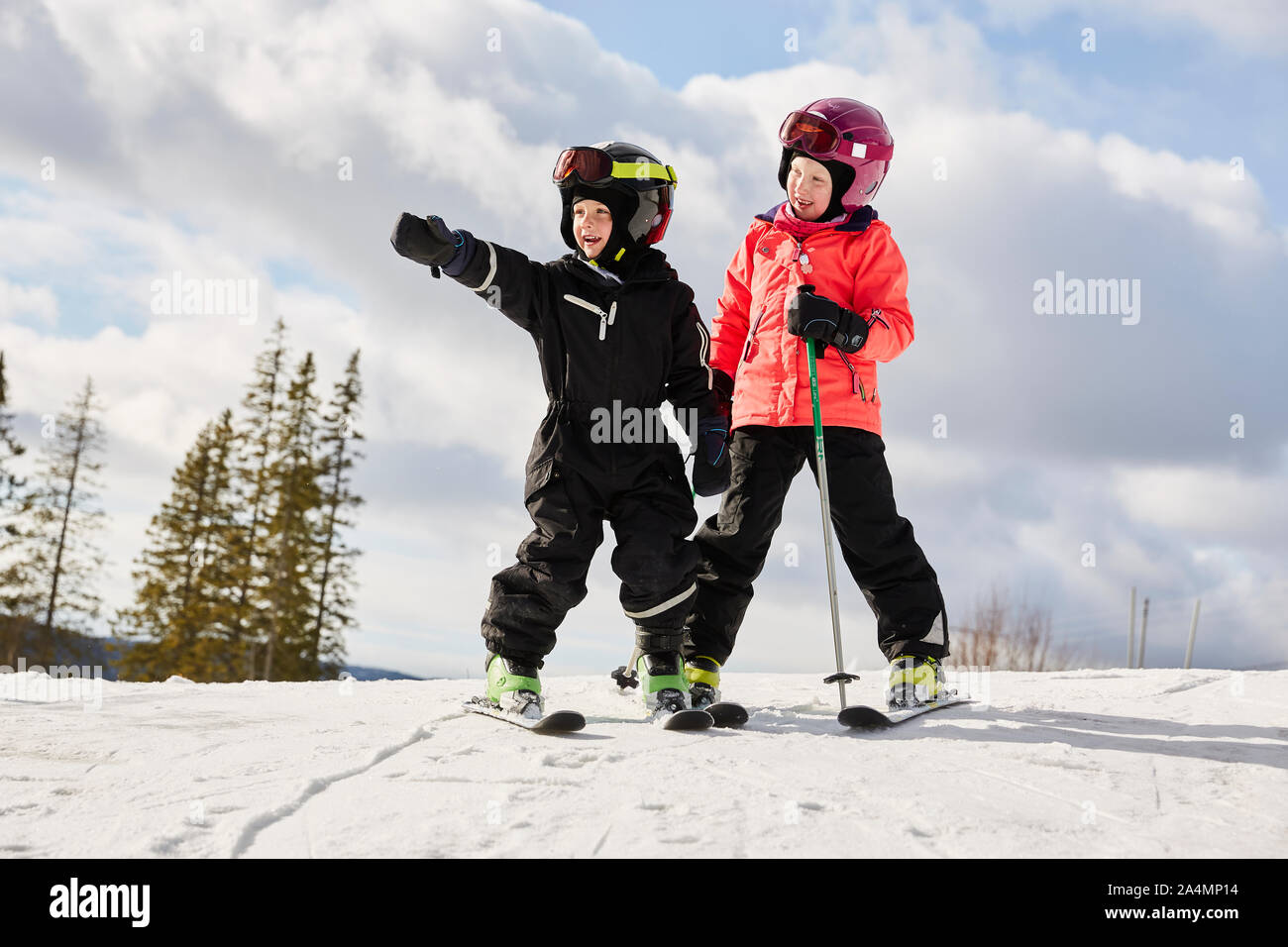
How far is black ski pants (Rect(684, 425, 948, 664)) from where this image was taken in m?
4.32

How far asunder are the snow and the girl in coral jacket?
41 centimetres

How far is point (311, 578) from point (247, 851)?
24240 mm

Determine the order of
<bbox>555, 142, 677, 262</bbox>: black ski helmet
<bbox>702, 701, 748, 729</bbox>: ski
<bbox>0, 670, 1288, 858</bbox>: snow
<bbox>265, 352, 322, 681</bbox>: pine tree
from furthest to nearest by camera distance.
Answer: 1. <bbox>265, 352, 322, 681</bbox>: pine tree
2. <bbox>555, 142, 677, 262</bbox>: black ski helmet
3. <bbox>702, 701, 748, 729</bbox>: ski
4. <bbox>0, 670, 1288, 858</bbox>: snow

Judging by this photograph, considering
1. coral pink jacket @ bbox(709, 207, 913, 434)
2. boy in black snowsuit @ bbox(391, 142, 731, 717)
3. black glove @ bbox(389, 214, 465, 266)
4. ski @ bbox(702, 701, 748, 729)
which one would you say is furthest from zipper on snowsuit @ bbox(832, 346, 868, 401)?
black glove @ bbox(389, 214, 465, 266)

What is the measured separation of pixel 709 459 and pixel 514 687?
1260 millimetres

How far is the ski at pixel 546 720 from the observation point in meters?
3.49

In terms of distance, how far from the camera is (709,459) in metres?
4.16

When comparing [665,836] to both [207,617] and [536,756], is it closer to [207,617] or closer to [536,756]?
[536,756]

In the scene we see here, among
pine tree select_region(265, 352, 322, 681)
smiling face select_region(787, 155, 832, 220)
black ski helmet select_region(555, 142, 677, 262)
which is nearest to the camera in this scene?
black ski helmet select_region(555, 142, 677, 262)

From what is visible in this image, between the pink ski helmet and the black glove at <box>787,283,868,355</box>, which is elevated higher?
the pink ski helmet

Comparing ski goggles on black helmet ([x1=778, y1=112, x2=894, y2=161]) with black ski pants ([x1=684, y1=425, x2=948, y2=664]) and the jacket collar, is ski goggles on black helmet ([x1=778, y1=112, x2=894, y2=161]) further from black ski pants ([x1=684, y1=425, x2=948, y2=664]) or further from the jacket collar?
black ski pants ([x1=684, y1=425, x2=948, y2=664])

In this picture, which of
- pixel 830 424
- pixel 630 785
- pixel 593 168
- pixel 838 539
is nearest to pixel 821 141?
pixel 593 168
